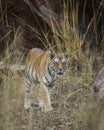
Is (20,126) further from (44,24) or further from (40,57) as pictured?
(44,24)

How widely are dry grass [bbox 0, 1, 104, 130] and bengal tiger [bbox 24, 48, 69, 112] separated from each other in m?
0.12

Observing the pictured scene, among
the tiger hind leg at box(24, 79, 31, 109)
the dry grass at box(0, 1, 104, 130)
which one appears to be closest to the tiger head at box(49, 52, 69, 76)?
the dry grass at box(0, 1, 104, 130)

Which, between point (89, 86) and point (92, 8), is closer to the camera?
point (89, 86)

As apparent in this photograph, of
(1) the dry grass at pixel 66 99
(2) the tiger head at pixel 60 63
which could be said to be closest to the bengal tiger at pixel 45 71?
(2) the tiger head at pixel 60 63

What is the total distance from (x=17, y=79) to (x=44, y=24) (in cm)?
127

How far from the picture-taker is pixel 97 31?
785 cm

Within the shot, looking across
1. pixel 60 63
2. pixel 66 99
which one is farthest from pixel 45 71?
pixel 66 99

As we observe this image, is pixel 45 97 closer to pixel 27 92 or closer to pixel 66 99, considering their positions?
pixel 66 99

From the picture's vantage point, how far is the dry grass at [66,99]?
16.5ft

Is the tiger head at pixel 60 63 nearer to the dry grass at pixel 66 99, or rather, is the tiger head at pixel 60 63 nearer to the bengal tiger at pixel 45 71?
the bengal tiger at pixel 45 71

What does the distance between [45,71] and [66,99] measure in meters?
0.44

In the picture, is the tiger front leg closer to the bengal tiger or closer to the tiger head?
the bengal tiger

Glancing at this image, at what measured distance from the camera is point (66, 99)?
6250 mm

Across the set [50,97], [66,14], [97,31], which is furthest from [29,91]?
[97,31]
